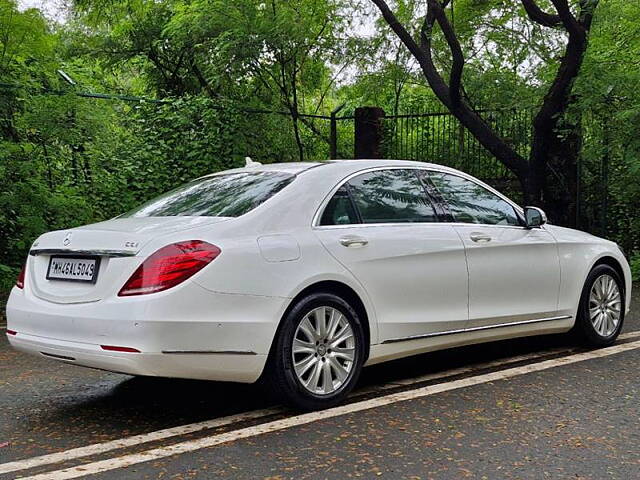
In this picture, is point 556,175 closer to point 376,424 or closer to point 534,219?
point 534,219

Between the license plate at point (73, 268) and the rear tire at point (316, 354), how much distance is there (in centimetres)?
110

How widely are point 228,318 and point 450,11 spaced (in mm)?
11746

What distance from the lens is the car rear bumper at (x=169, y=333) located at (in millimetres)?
4273

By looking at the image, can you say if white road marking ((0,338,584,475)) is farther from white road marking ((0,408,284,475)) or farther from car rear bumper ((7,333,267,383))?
car rear bumper ((7,333,267,383))

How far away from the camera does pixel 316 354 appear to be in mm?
4836

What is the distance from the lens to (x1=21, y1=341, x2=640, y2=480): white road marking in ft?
A: 12.6

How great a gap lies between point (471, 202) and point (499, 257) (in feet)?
1.52

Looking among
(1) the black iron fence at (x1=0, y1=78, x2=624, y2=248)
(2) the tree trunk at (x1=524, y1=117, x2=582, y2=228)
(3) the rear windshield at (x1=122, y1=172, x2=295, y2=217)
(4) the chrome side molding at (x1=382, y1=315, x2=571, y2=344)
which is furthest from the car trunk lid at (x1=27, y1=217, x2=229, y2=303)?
(2) the tree trunk at (x1=524, y1=117, x2=582, y2=228)

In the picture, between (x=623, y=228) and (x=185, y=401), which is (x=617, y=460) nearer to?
(x=185, y=401)

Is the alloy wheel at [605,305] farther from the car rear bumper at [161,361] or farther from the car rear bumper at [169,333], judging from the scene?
the car rear bumper at [161,361]

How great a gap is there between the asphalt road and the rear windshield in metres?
1.19

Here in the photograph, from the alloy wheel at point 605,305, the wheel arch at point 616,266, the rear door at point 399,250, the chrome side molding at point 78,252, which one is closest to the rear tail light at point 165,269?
the chrome side molding at point 78,252

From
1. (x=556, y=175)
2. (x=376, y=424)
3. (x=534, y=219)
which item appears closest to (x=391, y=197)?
(x=534, y=219)

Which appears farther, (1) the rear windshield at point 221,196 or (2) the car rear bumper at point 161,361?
(1) the rear windshield at point 221,196
